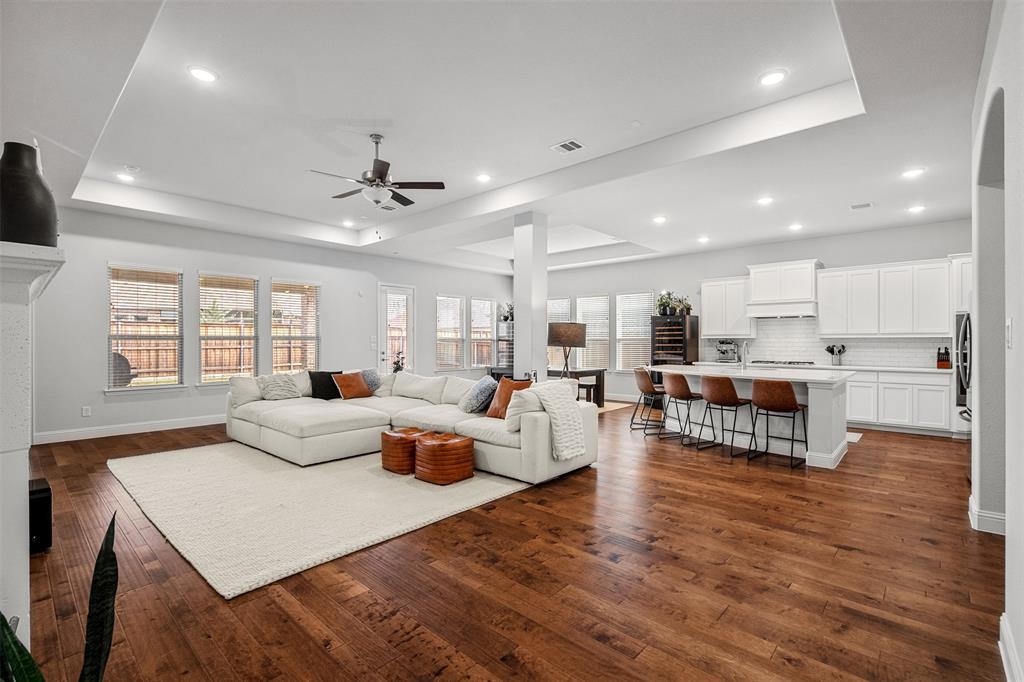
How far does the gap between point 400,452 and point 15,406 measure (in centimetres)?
347

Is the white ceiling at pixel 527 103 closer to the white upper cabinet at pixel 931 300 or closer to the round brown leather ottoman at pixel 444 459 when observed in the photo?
the white upper cabinet at pixel 931 300

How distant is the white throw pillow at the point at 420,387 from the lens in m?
6.11

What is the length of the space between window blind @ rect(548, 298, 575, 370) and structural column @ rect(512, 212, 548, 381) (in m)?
4.49

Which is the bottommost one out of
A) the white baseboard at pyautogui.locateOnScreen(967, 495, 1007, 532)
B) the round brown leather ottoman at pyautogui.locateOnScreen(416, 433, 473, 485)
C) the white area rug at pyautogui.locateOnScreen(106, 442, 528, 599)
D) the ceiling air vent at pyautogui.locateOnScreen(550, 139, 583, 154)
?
the white area rug at pyautogui.locateOnScreen(106, 442, 528, 599)

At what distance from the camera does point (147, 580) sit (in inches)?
104

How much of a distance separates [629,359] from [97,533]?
8589 millimetres

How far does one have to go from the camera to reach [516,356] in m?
6.30

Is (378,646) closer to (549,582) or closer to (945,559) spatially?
(549,582)

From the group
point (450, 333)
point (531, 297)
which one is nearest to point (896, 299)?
point (531, 297)

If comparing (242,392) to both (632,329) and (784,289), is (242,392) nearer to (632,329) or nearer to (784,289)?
(632,329)

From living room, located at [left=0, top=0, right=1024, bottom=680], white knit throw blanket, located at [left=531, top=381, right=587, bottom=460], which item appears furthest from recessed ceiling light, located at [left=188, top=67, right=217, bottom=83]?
white knit throw blanket, located at [left=531, top=381, right=587, bottom=460]

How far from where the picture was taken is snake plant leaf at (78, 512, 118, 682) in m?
0.93

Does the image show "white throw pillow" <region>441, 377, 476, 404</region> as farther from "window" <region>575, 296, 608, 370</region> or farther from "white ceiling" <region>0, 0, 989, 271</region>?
"window" <region>575, 296, 608, 370</region>

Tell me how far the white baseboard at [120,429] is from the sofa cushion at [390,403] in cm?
235
